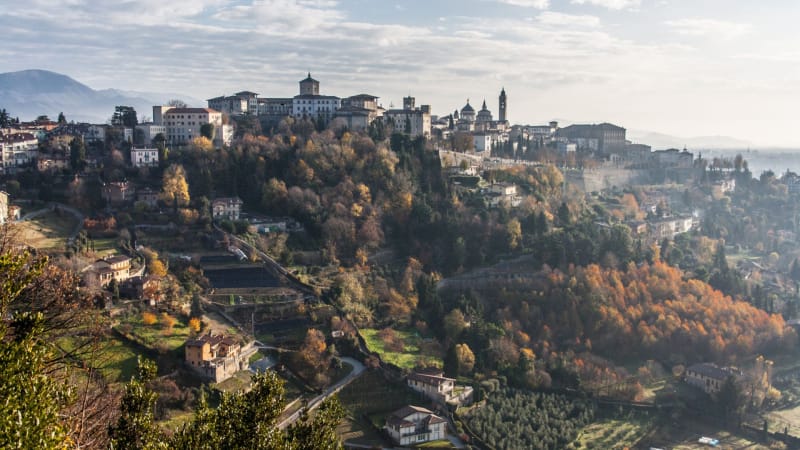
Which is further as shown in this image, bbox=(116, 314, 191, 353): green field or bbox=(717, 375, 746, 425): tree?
bbox=(717, 375, 746, 425): tree

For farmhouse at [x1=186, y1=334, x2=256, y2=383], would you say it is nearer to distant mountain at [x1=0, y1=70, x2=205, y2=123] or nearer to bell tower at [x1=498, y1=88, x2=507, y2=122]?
bell tower at [x1=498, y1=88, x2=507, y2=122]

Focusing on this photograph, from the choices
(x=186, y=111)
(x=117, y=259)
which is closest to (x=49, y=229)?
(x=117, y=259)

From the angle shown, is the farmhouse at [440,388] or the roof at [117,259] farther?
the roof at [117,259]

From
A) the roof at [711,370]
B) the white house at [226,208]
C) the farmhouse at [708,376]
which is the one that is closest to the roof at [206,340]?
the white house at [226,208]

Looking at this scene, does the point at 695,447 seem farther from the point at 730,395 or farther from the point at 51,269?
the point at 51,269

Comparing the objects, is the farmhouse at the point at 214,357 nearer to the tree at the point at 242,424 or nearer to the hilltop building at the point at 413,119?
the tree at the point at 242,424

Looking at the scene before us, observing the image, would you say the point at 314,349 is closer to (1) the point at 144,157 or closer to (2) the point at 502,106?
(1) the point at 144,157

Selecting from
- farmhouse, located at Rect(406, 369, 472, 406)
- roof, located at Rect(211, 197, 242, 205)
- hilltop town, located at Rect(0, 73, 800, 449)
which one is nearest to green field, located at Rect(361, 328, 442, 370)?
hilltop town, located at Rect(0, 73, 800, 449)
